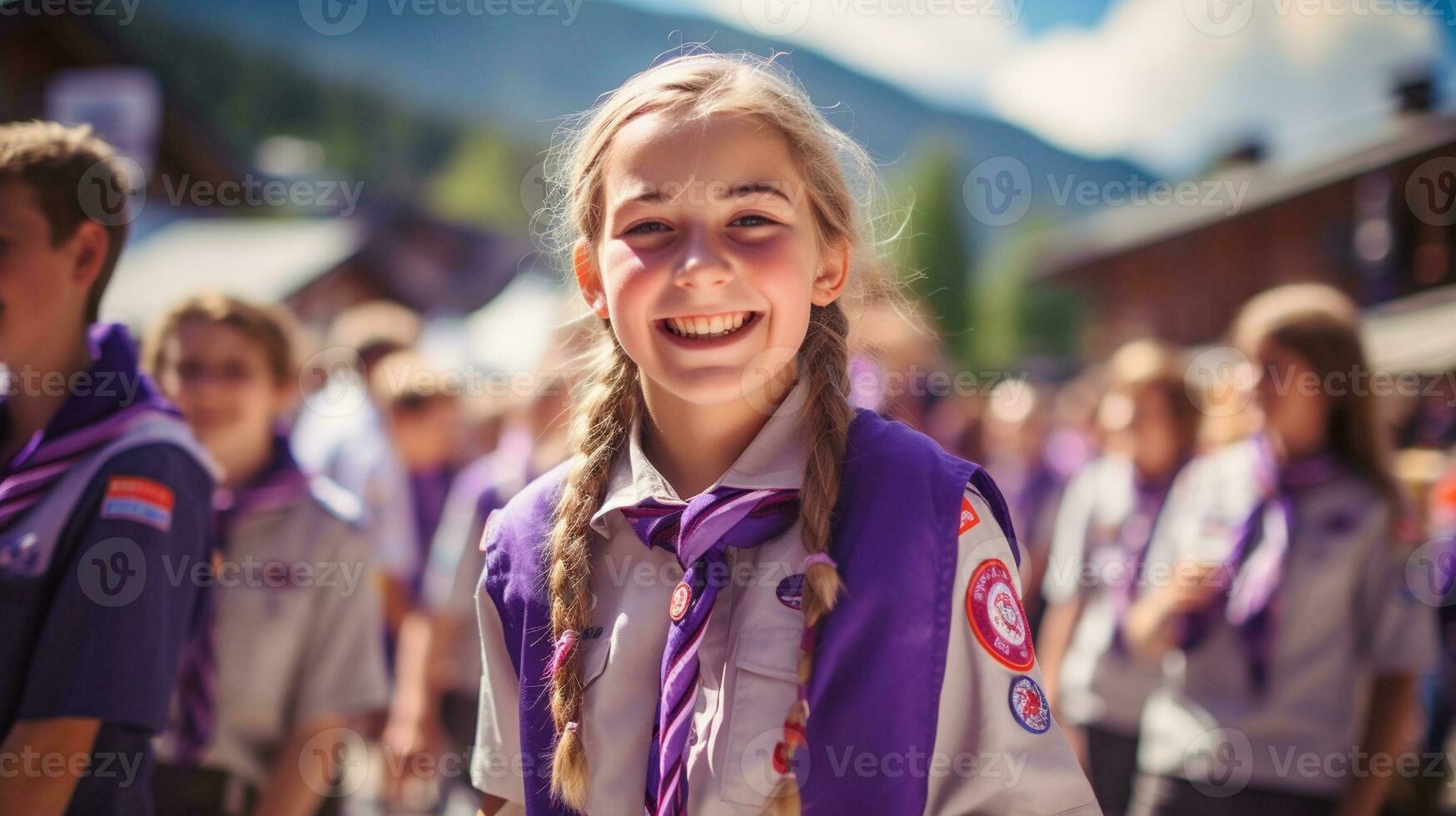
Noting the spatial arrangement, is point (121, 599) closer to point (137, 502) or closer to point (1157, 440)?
point (137, 502)

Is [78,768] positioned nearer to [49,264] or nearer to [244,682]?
[49,264]

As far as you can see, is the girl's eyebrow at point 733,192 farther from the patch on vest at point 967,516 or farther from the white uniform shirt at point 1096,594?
the white uniform shirt at point 1096,594

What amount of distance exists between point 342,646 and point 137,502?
140 centimetres

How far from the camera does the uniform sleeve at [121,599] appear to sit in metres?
1.88

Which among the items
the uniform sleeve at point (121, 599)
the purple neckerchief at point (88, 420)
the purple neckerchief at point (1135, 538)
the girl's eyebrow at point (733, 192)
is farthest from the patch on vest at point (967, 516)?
the purple neckerchief at point (1135, 538)

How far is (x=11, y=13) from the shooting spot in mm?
14438

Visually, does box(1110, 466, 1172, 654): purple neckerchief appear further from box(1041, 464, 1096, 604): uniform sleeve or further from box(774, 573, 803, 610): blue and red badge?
box(774, 573, 803, 610): blue and red badge

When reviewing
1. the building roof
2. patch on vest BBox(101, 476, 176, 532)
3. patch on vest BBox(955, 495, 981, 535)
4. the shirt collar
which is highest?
the building roof

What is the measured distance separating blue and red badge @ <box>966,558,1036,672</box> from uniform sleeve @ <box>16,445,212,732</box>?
5.08 ft

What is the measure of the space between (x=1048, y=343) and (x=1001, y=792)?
259ft

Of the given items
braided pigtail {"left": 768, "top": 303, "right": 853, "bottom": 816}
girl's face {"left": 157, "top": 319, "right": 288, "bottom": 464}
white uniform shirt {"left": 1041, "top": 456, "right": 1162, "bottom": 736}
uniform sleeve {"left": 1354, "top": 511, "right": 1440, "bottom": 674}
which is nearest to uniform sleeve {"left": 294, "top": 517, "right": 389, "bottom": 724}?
girl's face {"left": 157, "top": 319, "right": 288, "bottom": 464}

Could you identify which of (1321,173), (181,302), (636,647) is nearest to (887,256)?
(636,647)

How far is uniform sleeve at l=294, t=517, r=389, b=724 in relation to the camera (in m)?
3.20

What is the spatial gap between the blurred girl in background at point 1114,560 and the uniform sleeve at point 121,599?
3136 mm
